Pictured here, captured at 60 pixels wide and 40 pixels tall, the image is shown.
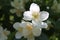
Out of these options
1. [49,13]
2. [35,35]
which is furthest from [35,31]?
[49,13]

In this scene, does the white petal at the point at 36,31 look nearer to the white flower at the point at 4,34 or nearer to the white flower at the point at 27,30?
the white flower at the point at 27,30

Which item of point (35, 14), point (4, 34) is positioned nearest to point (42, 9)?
point (35, 14)

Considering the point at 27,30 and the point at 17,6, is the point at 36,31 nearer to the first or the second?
the point at 27,30

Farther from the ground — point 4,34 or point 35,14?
point 35,14

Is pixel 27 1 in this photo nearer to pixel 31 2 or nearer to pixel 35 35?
pixel 31 2

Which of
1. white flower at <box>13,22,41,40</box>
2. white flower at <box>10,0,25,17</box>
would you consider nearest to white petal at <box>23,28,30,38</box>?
white flower at <box>13,22,41,40</box>

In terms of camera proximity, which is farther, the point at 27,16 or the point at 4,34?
the point at 4,34
